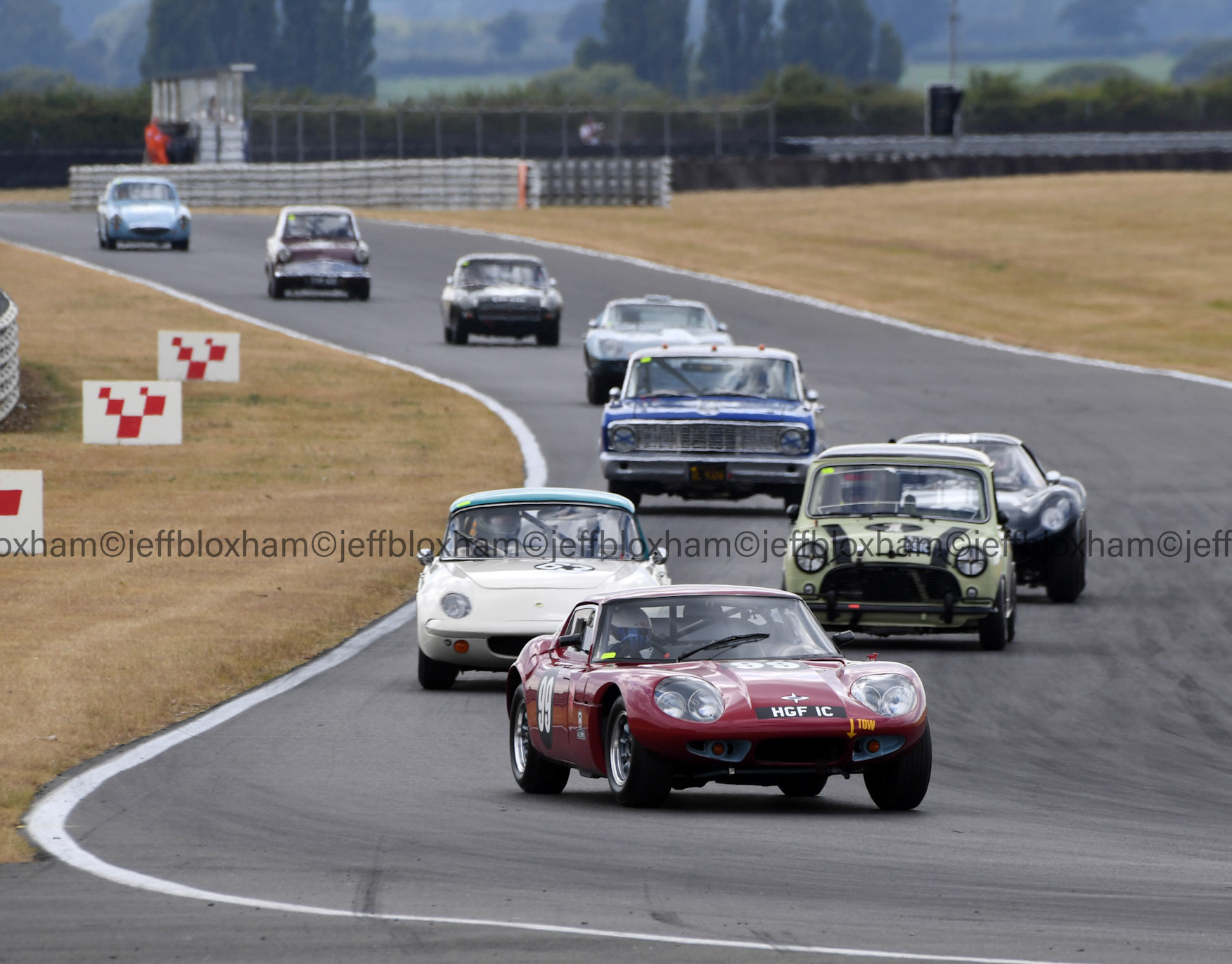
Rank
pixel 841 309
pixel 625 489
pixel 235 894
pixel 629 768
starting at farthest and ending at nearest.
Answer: pixel 841 309 → pixel 625 489 → pixel 629 768 → pixel 235 894

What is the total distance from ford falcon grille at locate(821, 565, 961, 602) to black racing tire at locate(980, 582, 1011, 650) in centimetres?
31

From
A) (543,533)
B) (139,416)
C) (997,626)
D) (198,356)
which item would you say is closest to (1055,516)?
(997,626)

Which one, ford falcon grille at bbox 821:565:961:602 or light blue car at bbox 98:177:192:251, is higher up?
light blue car at bbox 98:177:192:251

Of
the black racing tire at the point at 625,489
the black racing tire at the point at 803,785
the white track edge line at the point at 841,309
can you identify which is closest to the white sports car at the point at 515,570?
the black racing tire at the point at 803,785

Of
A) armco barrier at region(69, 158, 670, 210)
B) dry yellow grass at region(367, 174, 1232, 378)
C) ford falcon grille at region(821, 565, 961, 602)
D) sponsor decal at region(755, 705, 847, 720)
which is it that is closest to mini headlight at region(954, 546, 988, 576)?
ford falcon grille at region(821, 565, 961, 602)

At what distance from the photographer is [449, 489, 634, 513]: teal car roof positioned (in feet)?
48.2

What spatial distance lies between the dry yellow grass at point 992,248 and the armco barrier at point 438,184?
69cm

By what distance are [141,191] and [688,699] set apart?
43408 mm

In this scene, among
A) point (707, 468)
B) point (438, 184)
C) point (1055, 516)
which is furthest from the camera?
point (438, 184)

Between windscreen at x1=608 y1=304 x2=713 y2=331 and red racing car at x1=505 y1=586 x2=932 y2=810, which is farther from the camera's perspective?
windscreen at x1=608 y1=304 x2=713 y2=331

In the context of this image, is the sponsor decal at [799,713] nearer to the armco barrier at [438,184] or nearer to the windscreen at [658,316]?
the windscreen at [658,316]

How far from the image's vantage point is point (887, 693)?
9.66 meters

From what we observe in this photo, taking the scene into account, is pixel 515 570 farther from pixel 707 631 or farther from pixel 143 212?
pixel 143 212

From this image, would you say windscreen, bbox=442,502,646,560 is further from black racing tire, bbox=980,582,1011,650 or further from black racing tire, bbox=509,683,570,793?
black racing tire, bbox=509,683,570,793
